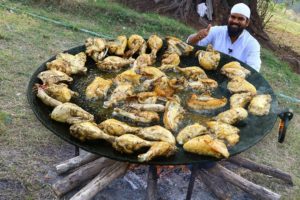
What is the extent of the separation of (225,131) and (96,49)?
1.75 meters

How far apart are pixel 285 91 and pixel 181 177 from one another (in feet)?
12.0

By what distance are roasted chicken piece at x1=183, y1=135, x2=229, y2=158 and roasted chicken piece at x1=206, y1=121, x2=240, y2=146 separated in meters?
0.13

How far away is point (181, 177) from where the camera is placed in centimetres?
407

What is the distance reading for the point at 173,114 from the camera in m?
3.01

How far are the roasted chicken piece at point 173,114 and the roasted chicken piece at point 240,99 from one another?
480 mm

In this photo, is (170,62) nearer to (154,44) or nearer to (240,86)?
(154,44)

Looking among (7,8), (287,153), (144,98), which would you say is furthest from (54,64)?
(7,8)

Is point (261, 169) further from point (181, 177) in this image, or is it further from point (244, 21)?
point (244, 21)

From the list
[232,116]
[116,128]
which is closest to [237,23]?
[232,116]

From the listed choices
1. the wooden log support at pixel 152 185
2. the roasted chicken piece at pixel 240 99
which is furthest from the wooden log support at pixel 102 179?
the roasted chicken piece at pixel 240 99

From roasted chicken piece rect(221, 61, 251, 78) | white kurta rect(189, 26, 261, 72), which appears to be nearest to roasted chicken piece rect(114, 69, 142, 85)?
roasted chicken piece rect(221, 61, 251, 78)

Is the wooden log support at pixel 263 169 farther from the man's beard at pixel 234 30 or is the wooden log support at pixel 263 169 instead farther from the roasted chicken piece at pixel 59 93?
the roasted chicken piece at pixel 59 93

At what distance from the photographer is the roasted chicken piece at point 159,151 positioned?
252 centimetres

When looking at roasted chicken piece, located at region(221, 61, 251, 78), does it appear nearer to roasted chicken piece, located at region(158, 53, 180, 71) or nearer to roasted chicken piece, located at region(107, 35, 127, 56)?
roasted chicken piece, located at region(158, 53, 180, 71)
